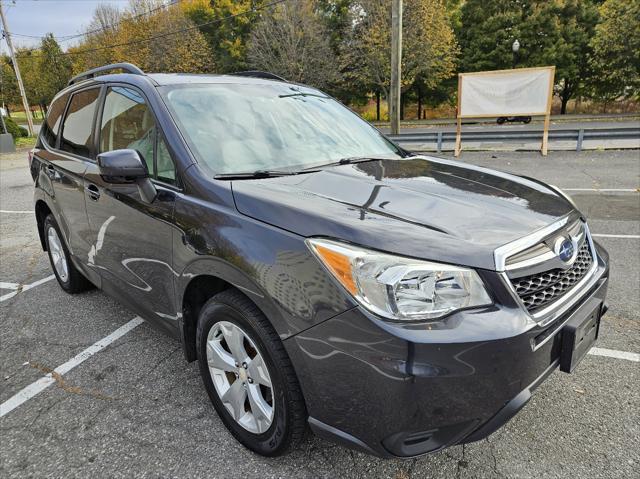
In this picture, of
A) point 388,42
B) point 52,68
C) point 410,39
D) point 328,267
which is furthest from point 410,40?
point 52,68

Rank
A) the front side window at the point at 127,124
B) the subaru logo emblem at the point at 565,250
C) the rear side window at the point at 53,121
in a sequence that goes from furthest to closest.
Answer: the rear side window at the point at 53,121 < the front side window at the point at 127,124 < the subaru logo emblem at the point at 565,250

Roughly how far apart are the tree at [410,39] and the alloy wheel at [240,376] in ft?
93.8

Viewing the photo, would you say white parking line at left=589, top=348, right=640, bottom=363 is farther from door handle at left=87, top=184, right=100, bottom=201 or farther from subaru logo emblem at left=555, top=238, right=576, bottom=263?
door handle at left=87, top=184, right=100, bottom=201

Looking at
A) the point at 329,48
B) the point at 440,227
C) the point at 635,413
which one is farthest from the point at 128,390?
the point at 329,48

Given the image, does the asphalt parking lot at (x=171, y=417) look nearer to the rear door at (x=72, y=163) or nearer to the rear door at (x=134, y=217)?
the rear door at (x=134, y=217)

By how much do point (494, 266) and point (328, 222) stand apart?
2.06ft

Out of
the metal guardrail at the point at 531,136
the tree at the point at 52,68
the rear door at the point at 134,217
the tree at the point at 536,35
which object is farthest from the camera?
the tree at the point at 52,68

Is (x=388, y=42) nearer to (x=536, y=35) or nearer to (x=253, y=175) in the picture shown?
(x=536, y=35)

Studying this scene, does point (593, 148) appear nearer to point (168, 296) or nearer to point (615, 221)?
point (615, 221)

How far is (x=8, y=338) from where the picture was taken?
3.46 meters

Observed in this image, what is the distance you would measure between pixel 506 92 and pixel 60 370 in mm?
12602

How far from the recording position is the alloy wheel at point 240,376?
78.7 inches

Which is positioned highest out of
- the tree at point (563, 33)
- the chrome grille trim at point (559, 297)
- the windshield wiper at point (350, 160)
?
the tree at point (563, 33)

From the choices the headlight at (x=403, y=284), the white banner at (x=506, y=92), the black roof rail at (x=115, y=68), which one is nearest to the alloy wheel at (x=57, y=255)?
the black roof rail at (x=115, y=68)
